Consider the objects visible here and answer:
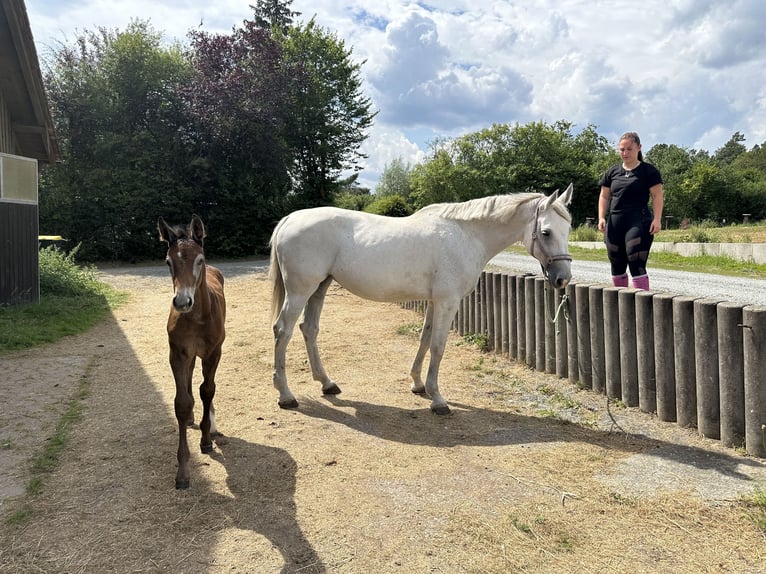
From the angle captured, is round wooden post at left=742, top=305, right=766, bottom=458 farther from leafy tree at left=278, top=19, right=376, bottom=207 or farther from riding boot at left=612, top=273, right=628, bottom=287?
leafy tree at left=278, top=19, right=376, bottom=207

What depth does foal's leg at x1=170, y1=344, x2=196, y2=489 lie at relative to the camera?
3.07 m

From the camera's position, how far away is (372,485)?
3059mm

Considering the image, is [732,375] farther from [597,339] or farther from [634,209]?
[634,209]

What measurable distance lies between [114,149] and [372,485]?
22338 millimetres

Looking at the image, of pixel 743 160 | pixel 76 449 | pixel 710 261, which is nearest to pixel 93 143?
pixel 76 449

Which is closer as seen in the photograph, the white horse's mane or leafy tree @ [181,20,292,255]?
the white horse's mane

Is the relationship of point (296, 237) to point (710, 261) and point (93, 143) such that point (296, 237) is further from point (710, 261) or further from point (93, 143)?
point (93, 143)

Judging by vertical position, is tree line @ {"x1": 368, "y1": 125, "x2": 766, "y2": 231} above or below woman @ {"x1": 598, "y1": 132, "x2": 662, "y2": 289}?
above

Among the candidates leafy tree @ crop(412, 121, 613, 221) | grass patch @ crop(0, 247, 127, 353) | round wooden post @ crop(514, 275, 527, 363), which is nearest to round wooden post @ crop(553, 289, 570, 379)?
round wooden post @ crop(514, 275, 527, 363)

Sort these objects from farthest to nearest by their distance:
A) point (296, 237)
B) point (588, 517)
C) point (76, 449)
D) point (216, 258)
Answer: point (216, 258), point (296, 237), point (76, 449), point (588, 517)

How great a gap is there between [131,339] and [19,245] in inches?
155

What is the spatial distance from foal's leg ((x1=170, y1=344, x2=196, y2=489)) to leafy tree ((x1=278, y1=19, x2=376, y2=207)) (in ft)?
76.2

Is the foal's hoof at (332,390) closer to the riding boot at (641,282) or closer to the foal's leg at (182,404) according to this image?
the foal's leg at (182,404)

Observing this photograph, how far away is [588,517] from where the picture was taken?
8.77ft
